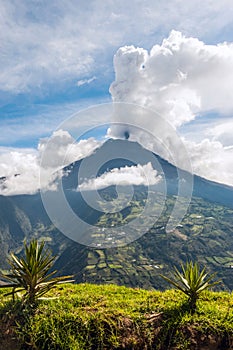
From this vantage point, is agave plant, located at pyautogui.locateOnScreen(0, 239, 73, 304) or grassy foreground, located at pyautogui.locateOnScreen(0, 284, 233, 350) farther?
agave plant, located at pyautogui.locateOnScreen(0, 239, 73, 304)

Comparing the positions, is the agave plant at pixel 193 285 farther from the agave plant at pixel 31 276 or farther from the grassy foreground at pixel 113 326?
the agave plant at pixel 31 276

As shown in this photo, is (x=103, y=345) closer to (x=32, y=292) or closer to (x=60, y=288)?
(x=32, y=292)

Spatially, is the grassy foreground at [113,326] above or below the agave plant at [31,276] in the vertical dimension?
below

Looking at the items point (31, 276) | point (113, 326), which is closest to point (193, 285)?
point (113, 326)

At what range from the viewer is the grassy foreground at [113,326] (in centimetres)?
868

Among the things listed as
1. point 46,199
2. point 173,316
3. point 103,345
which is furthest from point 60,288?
point 46,199

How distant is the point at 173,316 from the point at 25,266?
482 centimetres

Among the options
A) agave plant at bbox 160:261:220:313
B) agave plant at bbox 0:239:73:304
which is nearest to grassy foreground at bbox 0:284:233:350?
agave plant at bbox 160:261:220:313

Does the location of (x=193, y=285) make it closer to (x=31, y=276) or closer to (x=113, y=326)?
(x=113, y=326)

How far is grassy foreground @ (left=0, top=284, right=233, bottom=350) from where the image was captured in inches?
342

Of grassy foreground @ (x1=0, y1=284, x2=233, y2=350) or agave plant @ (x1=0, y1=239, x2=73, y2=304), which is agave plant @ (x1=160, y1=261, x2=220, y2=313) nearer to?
grassy foreground @ (x1=0, y1=284, x2=233, y2=350)

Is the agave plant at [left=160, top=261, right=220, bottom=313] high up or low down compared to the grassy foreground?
up

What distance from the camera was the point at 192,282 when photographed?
32.6 ft

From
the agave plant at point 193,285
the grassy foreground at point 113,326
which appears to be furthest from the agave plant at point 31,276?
the agave plant at point 193,285
